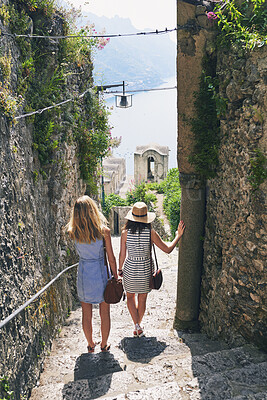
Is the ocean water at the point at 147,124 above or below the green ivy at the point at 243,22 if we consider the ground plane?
above

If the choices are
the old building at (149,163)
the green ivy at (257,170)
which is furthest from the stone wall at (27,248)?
the old building at (149,163)

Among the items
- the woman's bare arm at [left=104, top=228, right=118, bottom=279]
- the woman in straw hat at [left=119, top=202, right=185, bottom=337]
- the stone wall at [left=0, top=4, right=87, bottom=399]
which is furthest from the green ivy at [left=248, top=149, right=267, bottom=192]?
the stone wall at [left=0, top=4, right=87, bottom=399]

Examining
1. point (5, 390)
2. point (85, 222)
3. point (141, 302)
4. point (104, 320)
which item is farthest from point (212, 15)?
point (5, 390)

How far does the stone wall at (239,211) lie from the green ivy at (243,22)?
95 millimetres

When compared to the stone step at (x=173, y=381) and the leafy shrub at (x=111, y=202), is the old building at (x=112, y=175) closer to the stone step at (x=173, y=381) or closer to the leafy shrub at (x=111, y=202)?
the leafy shrub at (x=111, y=202)

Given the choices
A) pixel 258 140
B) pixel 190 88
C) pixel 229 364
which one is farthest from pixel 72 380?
pixel 190 88

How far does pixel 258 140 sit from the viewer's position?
3016 mm

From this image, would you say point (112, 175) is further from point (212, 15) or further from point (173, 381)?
point (173, 381)

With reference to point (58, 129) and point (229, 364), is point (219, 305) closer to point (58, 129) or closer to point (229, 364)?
point (229, 364)

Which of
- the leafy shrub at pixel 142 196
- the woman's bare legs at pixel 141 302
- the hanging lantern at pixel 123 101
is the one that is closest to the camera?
the woman's bare legs at pixel 141 302

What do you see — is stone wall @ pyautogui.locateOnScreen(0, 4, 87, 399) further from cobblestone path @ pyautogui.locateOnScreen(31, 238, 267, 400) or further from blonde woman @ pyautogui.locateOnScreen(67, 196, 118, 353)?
blonde woman @ pyautogui.locateOnScreen(67, 196, 118, 353)

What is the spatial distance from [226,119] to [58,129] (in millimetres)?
2157

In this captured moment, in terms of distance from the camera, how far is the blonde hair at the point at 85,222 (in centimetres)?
323

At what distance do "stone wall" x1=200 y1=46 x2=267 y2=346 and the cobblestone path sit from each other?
30 centimetres
